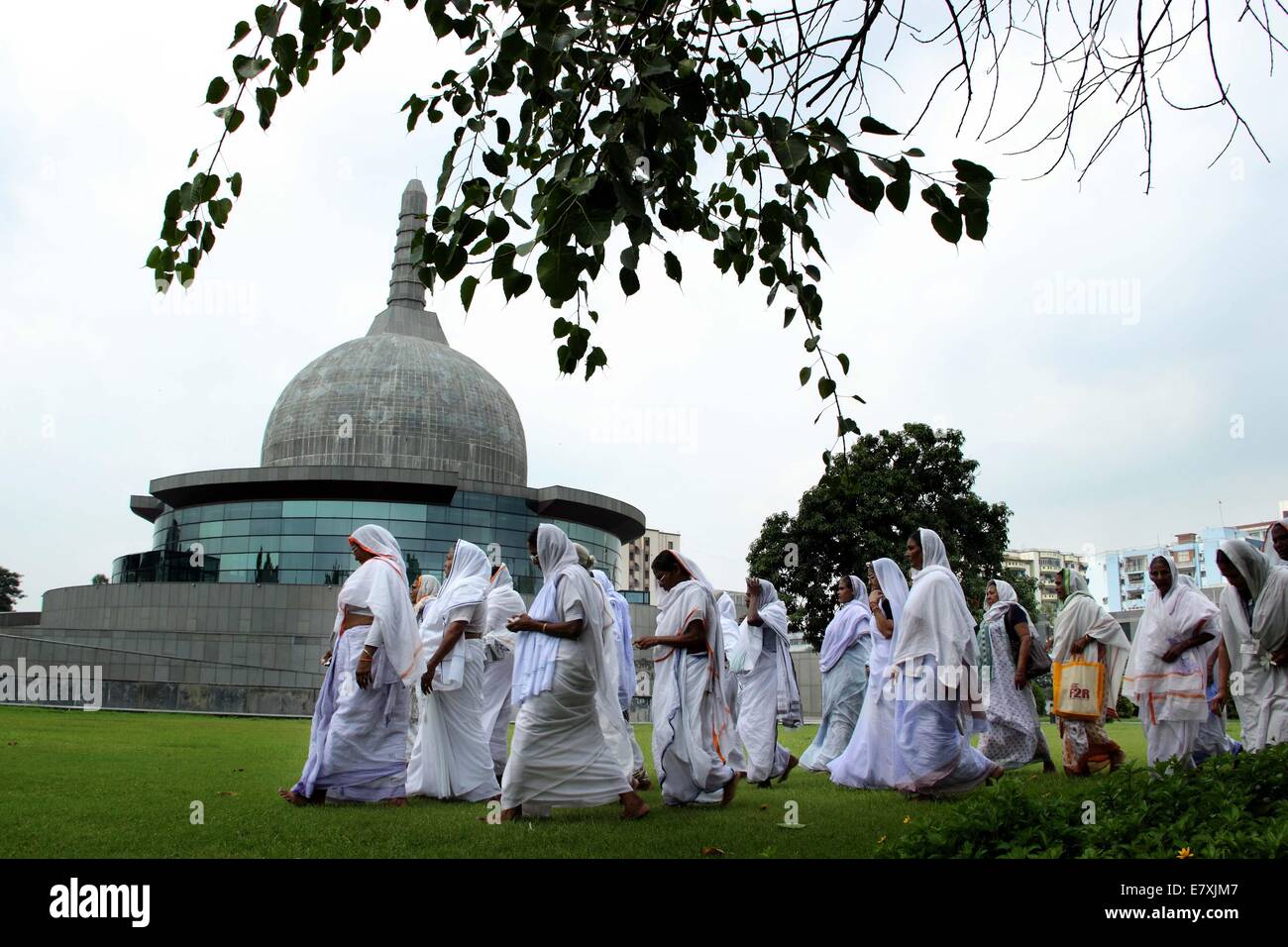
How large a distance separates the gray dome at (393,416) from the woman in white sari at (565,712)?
1341 inches

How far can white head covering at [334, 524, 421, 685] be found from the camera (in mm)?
7344

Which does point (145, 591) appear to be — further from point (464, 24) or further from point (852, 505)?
point (464, 24)

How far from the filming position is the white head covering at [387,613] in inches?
289

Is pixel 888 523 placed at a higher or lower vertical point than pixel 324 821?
higher

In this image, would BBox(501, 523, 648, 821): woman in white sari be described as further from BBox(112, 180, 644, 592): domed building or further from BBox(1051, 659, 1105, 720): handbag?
BBox(112, 180, 644, 592): domed building

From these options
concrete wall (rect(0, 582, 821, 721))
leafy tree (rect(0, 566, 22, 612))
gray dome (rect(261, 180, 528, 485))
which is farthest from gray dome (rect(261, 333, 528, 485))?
leafy tree (rect(0, 566, 22, 612))

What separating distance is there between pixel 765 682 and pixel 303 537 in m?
29.0

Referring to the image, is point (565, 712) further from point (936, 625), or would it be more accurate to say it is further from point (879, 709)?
point (879, 709)

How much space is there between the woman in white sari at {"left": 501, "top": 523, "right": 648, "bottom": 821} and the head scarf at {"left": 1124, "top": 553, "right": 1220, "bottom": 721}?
4642 millimetres

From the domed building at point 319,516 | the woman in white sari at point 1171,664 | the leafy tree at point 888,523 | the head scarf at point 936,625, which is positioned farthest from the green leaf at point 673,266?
the leafy tree at point 888,523

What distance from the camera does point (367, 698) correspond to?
7.23 m

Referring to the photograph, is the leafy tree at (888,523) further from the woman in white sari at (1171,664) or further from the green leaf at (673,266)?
the green leaf at (673,266)

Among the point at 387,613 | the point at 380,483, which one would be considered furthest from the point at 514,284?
the point at 380,483

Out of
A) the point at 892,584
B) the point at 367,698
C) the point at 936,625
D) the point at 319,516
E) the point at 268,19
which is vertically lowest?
the point at 367,698
